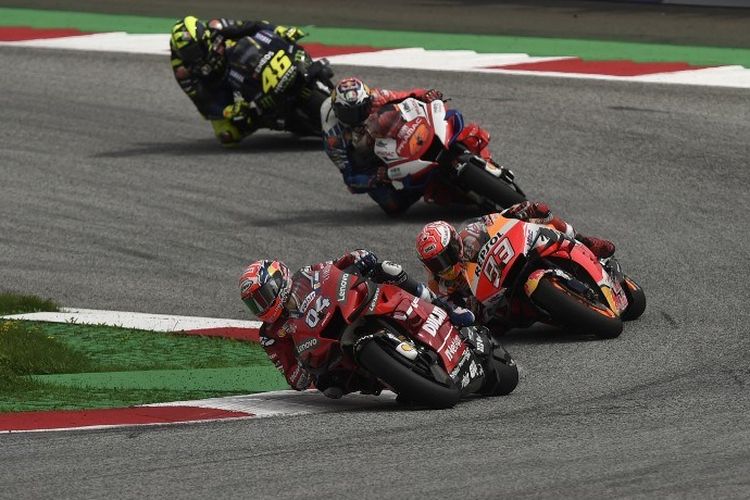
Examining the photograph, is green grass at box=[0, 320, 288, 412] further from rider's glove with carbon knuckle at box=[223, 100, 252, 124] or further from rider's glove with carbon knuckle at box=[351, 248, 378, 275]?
rider's glove with carbon knuckle at box=[223, 100, 252, 124]

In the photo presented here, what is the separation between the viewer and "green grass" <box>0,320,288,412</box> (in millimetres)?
10906

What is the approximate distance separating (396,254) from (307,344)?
16.1 ft

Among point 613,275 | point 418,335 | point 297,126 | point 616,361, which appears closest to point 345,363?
point 418,335

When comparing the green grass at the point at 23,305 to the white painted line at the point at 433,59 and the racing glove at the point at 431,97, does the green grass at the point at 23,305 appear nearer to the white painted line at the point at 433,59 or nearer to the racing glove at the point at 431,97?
the racing glove at the point at 431,97

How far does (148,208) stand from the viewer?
55.0 feet

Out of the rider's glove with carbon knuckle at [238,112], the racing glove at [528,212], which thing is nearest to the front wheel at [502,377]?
the racing glove at [528,212]

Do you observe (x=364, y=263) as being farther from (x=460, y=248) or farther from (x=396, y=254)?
(x=396, y=254)

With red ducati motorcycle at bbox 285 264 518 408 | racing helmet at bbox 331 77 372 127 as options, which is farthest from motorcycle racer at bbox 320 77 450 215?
red ducati motorcycle at bbox 285 264 518 408

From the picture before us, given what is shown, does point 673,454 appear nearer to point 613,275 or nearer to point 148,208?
point 613,275

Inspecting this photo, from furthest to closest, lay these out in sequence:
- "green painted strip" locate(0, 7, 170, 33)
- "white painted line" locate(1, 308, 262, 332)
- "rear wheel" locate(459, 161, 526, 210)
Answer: "green painted strip" locate(0, 7, 170, 33) → "rear wheel" locate(459, 161, 526, 210) → "white painted line" locate(1, 308, 262, 332)

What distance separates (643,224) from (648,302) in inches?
104

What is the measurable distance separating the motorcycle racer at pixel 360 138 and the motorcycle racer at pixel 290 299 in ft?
17.0

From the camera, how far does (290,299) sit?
399 inches

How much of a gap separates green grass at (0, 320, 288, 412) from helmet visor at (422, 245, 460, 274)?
1.37 metres
